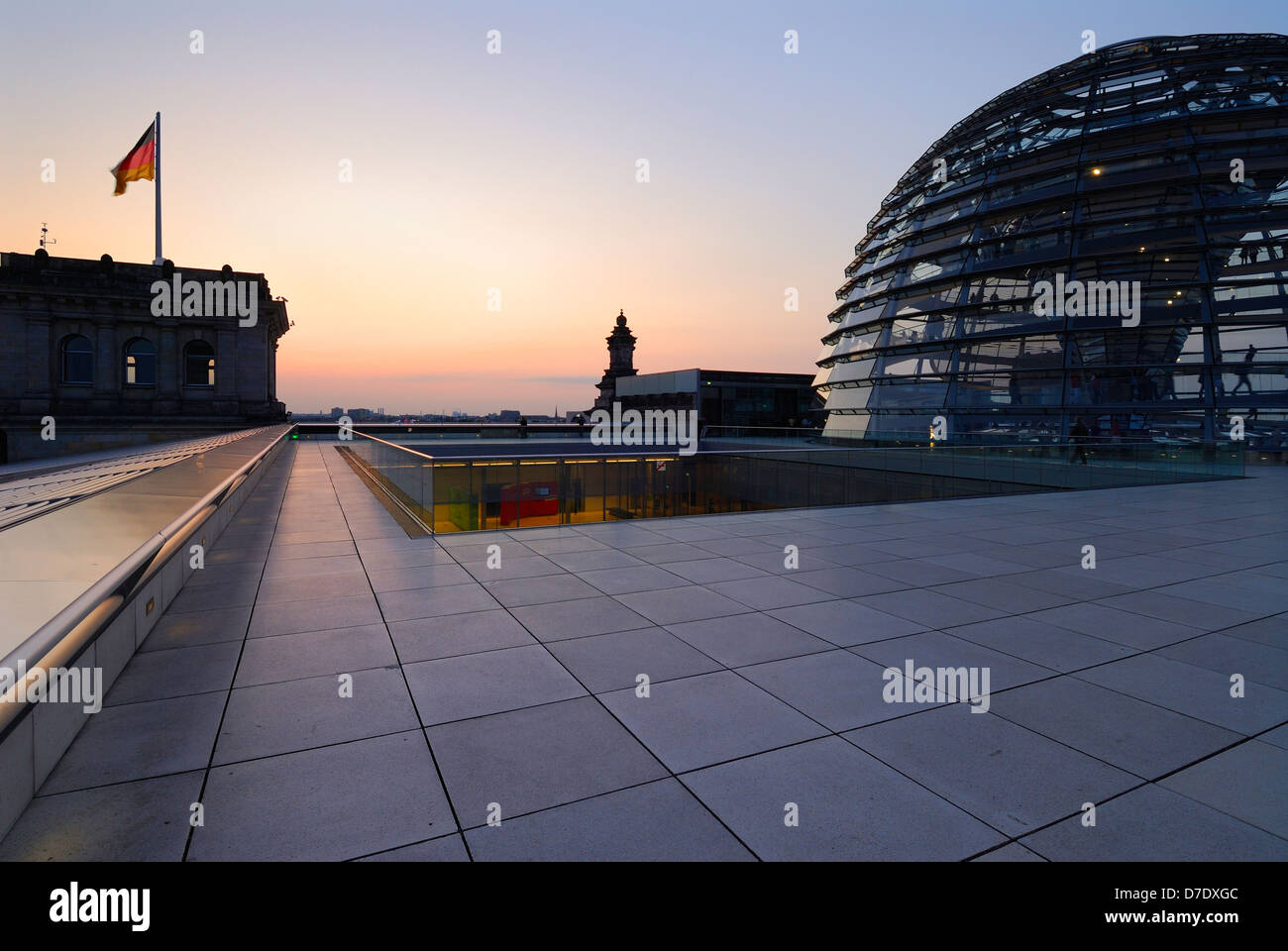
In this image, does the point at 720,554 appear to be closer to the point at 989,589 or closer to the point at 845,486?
the point at 989,589

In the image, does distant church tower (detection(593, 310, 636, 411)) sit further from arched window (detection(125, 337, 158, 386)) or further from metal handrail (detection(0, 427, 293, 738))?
metal handrail (detection(0, 427, 293, 738))

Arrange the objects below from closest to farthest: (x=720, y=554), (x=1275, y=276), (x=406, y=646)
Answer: (x=406, y=646), (x=720, y=554), (x=1275, y=276)

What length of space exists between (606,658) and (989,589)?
4.58m

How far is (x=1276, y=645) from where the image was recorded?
17.9ft

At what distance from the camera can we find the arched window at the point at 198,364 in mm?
39344

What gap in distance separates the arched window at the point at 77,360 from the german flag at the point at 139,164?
953 centimetres

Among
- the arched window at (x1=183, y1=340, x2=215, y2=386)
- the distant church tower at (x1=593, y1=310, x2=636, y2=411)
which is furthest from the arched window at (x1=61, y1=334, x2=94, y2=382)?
the distant church tower at (x1=593, y1=310, x2=636, y2=411)

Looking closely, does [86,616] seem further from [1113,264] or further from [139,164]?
[139,164]

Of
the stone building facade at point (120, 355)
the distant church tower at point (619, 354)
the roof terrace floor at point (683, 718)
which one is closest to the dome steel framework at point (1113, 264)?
the roof terrace floor at point (683, 718)

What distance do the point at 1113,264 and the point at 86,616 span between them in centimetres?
3496

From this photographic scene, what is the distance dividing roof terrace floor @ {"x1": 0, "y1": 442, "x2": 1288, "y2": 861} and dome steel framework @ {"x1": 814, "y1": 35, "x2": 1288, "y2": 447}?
22.7 m

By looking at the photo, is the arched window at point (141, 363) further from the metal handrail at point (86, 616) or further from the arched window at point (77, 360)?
the metal handrail at point (86, 616)

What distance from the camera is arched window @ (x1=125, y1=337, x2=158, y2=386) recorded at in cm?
3862

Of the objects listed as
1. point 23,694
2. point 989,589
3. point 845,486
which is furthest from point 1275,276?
point 23,694
